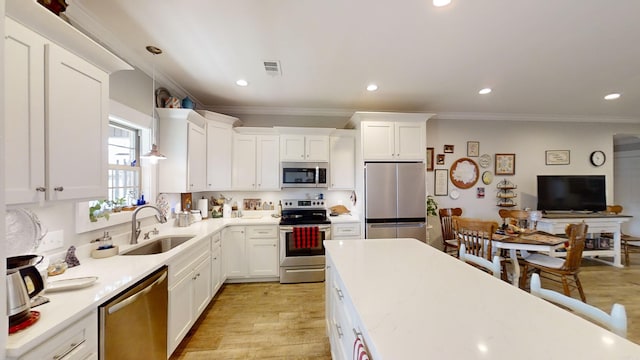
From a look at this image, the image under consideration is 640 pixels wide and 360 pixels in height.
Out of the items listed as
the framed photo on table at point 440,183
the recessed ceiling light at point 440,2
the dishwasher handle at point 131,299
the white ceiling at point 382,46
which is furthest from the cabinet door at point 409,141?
the dishwasher handle at point 131,299

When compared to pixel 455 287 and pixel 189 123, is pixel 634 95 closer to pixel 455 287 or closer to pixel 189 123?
pixel 455 287

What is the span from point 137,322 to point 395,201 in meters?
3.05

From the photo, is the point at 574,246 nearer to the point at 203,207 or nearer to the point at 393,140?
the point at 393,140

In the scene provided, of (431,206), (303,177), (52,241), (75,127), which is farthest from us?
(431,206)

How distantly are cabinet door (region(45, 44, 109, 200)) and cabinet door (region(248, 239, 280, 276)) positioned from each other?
6.94ft

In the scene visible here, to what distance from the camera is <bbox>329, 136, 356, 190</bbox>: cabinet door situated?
393 centimetres

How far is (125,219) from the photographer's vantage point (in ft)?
Answer: 7.29

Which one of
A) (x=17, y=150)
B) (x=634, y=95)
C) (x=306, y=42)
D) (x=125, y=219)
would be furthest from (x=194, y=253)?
(x=634, y=95)

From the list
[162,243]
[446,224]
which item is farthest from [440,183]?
[162,243]

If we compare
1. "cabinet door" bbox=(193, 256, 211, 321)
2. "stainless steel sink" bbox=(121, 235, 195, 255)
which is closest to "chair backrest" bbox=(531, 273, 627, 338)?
"cabinet door" bbox=(193, 256, 211, 321)

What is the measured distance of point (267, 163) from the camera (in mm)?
3838

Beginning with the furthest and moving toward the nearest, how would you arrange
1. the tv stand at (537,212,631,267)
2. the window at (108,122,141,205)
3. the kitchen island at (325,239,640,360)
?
the tv stand at (537,212,631,267)
the window at (108,122,141,205)
the kitchen island at (325,239,640,360)

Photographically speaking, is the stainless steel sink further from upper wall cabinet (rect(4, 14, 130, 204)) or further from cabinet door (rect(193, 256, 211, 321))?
upper wall cabinet (rect(4, 14, 130, 204))

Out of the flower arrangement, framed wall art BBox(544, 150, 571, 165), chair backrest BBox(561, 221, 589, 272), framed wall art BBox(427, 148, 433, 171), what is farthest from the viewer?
framed wall art BBox(544, 150, 571, 165)
